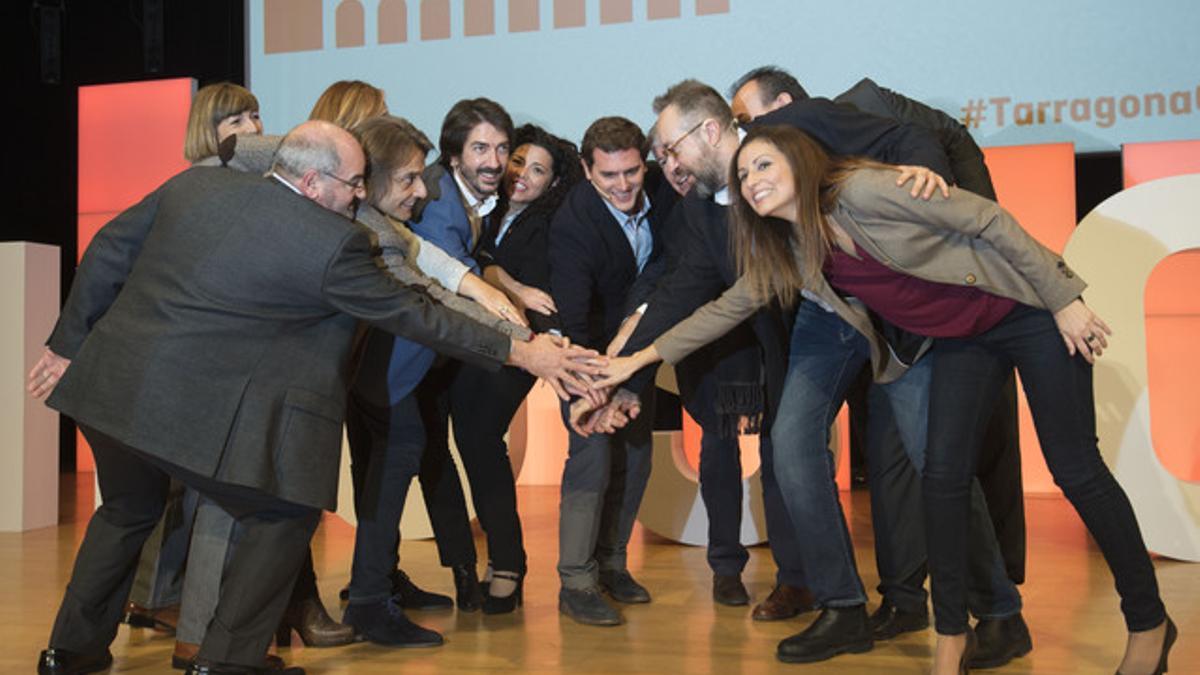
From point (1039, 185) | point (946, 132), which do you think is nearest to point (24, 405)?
point (946, 132)

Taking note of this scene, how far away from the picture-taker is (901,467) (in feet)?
10.3

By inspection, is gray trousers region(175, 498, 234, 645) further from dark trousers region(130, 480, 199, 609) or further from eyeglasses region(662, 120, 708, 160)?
eyeglasses region(662, 120, 708, 160)

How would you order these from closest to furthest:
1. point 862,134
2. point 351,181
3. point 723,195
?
point 351,181 → point 862,134 → point 723,195

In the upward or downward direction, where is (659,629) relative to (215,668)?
downward

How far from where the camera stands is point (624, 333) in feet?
11.1

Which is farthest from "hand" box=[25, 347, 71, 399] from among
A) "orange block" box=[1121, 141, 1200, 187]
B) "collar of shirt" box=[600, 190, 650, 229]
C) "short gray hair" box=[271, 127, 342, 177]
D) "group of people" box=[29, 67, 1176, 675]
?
"orange block" box=[1121, 141, 1200, 187]

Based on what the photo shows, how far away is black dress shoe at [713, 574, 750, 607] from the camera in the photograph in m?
3.43

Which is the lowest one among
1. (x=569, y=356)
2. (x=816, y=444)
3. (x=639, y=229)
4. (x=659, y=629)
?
(x=659, y=629)

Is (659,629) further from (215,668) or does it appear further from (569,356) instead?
(215,668)

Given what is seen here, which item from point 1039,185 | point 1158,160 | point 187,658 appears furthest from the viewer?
point 1039,185

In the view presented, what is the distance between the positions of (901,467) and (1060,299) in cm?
82

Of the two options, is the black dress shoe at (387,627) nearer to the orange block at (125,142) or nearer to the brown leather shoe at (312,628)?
the brown leather shoe at (312,628)

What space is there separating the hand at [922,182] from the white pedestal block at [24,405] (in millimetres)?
3909

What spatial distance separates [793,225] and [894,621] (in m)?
1.07
